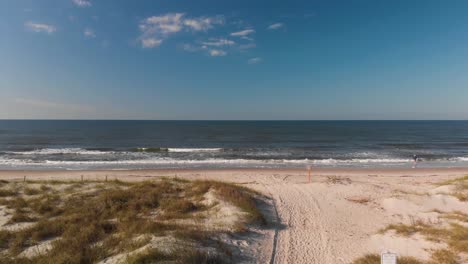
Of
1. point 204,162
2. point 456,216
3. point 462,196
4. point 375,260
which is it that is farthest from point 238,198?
point 204,162

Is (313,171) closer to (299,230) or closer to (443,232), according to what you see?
(299,230)

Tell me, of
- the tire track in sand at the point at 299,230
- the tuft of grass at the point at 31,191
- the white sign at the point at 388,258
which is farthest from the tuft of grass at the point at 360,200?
the tuft of grass at the point at 31,191

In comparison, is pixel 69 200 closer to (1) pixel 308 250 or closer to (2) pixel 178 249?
(2) pixel 178 249

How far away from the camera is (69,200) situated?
1064 centimetres

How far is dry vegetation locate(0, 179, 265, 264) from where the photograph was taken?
591cm

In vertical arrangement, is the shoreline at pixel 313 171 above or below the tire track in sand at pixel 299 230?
below

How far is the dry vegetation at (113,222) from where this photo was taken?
5914mm

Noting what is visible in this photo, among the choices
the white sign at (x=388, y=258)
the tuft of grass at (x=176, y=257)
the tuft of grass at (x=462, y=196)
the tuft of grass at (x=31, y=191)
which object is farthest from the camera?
the tuft of grass at (x=31, y=191)

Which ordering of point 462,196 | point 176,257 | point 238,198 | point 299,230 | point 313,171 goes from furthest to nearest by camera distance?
point 313,171
point 462,196
point 238,198
point 299,230
point 176,257

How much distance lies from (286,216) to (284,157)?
67.9ft

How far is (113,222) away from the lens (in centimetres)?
820

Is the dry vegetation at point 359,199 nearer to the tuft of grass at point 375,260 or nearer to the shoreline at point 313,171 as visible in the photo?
the tuft of grass at point 375,260

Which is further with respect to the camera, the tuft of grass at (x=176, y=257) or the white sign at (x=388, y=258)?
the tuft of grass at (x=176, y=257)

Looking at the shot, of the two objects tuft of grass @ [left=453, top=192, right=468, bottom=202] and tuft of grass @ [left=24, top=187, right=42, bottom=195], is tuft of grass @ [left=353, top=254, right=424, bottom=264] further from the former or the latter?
tuft of grass @ [left=24, top=187, right=42, bottom=195]
